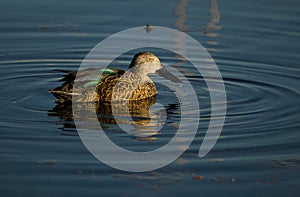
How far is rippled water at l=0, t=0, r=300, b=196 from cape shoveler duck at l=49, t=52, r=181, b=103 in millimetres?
228

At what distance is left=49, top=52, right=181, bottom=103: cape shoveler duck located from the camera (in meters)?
9.77

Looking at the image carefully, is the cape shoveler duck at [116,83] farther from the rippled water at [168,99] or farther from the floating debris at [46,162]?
the floating debris at [46,162]

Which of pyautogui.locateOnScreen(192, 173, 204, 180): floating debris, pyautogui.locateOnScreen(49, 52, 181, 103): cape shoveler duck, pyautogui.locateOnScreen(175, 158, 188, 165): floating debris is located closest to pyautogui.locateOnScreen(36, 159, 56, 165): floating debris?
pyautogui.locateOnScreen(175, 158, 188, 165): floating debris

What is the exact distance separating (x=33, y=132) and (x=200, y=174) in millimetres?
2121

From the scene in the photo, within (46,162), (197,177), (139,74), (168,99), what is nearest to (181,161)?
(197,177)

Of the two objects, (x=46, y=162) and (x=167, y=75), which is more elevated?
(x=167, y=75)

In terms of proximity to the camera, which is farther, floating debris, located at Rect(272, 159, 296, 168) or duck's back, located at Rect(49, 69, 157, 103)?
duck's back, located at Rect(49, 69, 157, 103)

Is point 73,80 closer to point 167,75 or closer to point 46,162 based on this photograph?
point 167,75

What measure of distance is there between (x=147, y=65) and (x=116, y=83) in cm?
71

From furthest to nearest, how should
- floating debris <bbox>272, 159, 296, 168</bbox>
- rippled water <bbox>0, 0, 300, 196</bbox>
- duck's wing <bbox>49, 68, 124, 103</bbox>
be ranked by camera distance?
duck's wing <bbox>49, 68, 124, 103</bbox> < floating debris <bbox>272, 159, 296, 168</bbox> < rippled water <bbox>0, 0, 300, 196</bbox>

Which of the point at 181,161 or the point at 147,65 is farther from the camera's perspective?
the point at 147,65

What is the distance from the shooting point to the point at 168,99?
1004 centimetres

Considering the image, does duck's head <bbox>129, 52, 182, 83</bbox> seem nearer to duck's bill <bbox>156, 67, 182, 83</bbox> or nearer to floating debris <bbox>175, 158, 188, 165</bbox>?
duck's bill <bbox>156, 67, 182, 83</bbox>

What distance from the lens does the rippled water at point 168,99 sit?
6.73 m
